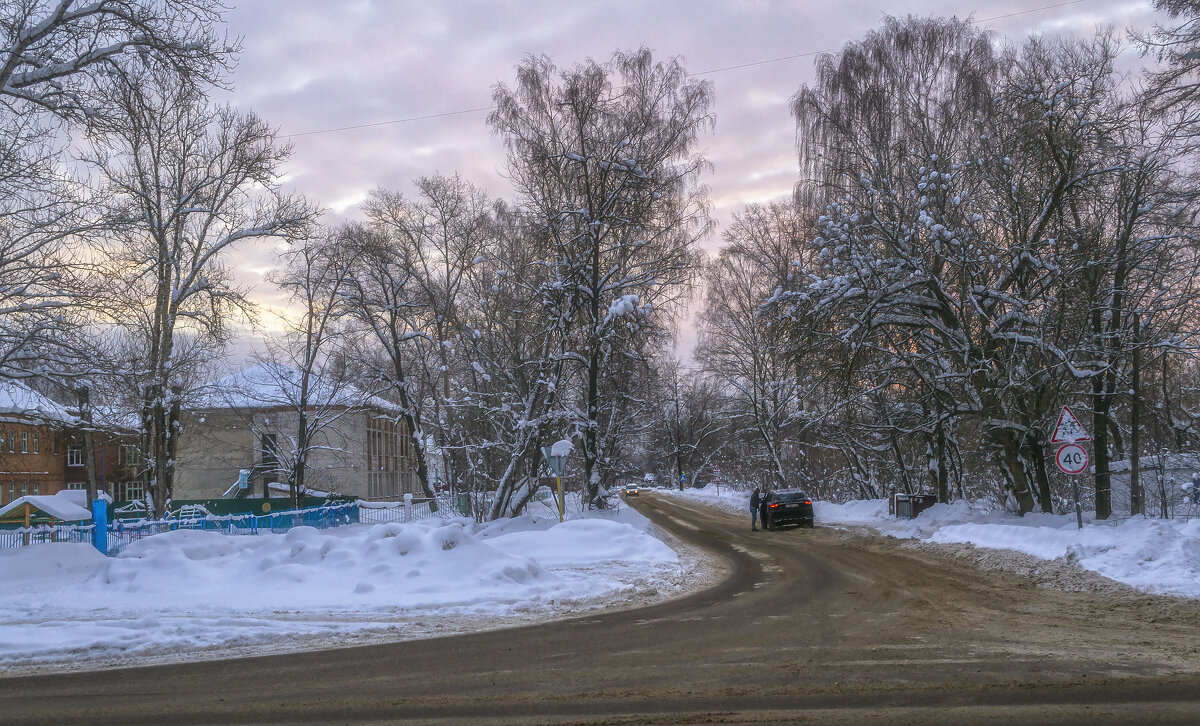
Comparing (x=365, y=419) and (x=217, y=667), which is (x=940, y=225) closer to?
(x=217, y=667)

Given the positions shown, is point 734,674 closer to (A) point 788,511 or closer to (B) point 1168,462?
(A) point 788,511

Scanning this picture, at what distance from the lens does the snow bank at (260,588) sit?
1070cm

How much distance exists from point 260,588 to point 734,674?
9.55m

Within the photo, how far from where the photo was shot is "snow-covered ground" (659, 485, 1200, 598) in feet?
43.6

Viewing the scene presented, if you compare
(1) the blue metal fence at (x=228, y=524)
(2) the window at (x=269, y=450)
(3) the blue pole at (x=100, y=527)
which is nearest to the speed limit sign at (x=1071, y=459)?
(1) the blue metal fence at (x=228, y=524)

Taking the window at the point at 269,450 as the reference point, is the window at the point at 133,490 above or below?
below

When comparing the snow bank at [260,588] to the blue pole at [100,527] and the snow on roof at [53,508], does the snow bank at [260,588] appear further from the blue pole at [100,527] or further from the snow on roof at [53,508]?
the snow on roof at [53,508]

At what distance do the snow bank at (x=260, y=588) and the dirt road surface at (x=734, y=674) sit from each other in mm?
1498

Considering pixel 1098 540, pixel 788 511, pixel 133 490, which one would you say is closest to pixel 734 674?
pixel 1098 540

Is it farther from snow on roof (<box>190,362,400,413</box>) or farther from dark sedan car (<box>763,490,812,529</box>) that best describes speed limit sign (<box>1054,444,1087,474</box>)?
snow on roof (<box>190,362,400,413</box>)

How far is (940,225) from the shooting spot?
2086cm

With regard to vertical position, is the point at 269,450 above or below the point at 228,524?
above

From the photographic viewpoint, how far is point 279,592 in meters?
14.1

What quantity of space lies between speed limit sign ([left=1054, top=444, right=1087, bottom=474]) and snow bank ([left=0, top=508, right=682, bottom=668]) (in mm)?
7920
